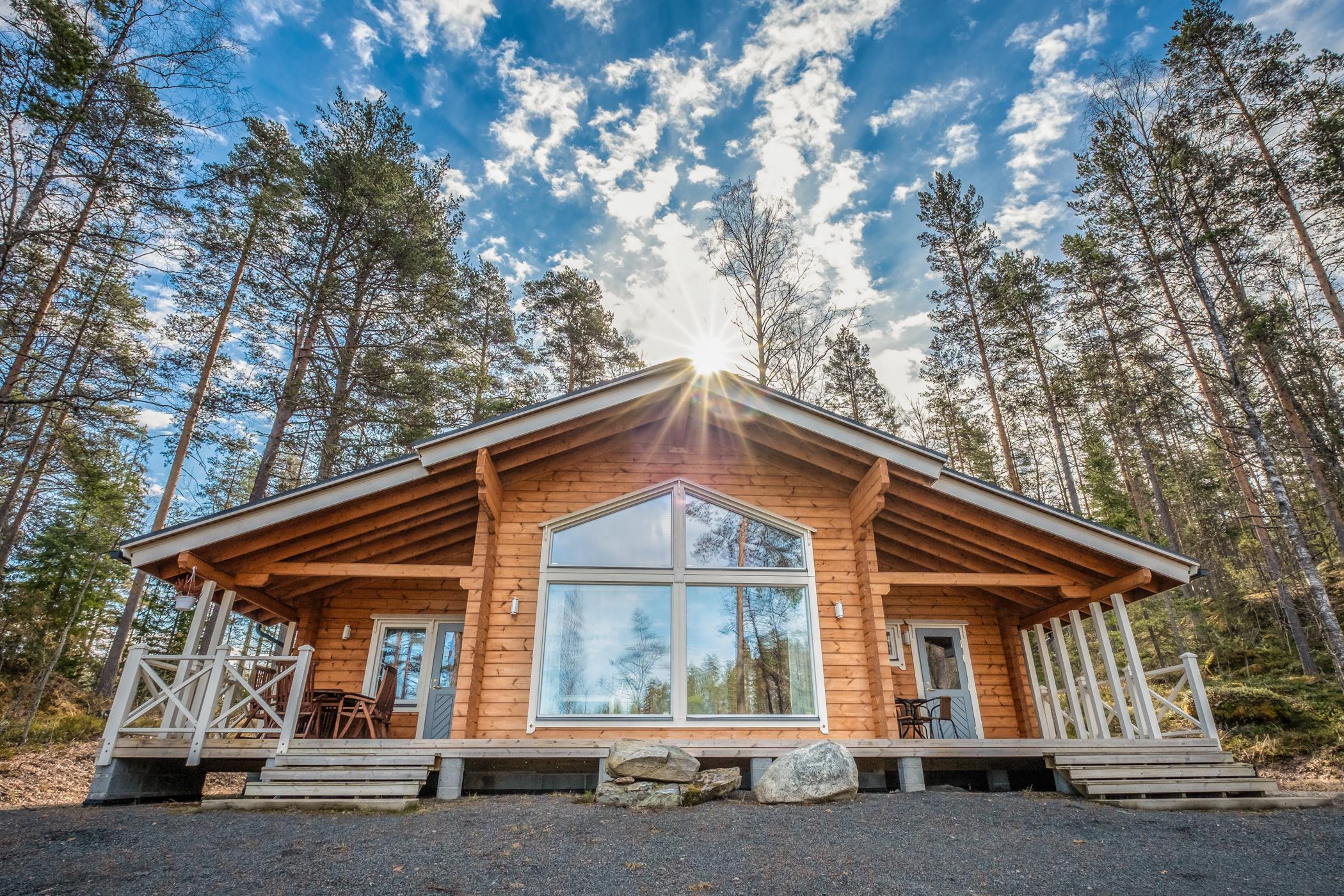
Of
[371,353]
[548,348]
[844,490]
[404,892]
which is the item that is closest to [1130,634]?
[844,490]

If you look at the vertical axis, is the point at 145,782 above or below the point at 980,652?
below

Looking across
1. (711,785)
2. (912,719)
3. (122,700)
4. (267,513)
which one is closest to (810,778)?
(711,785)

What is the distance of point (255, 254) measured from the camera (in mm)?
12594

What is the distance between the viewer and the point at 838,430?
6.93m

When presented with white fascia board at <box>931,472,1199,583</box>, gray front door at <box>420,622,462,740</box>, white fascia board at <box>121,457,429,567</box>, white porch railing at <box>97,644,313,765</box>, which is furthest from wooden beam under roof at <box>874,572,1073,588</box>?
white porch railing at <box>97,644,313,765</box>

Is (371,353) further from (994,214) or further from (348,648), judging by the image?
(994,214)

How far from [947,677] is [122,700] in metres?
9.60

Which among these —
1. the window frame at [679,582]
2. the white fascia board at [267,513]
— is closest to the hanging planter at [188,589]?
the white fascia board at [267,513]

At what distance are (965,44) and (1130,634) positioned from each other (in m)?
10.2

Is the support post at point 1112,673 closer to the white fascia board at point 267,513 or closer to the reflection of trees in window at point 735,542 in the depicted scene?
the reflection of trees in window at point 735,542

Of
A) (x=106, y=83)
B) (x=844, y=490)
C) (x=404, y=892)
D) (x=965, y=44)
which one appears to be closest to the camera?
(x=404, y=892)

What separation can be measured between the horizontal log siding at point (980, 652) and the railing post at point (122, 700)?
8.68 m

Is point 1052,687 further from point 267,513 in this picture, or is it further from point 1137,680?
point 267,513

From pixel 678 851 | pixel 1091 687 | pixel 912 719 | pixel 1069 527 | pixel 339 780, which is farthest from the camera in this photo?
pixel 1091 687
